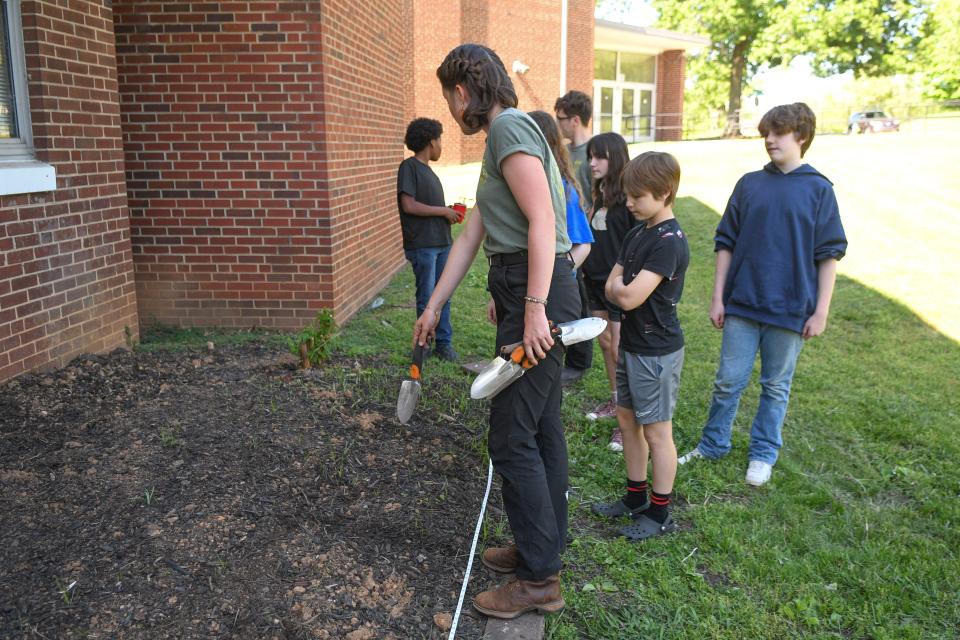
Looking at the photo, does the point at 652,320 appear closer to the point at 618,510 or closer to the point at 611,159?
the point at 618,510

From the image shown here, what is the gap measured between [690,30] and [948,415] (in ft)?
118

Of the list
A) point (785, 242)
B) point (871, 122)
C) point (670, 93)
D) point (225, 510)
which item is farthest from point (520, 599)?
point (871, 122)

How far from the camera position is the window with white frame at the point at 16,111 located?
454cm

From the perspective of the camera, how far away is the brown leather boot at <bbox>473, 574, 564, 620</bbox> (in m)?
2.89

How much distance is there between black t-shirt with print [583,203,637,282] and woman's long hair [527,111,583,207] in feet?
0.85

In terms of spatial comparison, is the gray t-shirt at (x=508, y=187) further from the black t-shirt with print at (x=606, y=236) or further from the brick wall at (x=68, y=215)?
the brick wall at (x=68, y=215)

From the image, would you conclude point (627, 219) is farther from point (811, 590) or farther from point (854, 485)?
point (811, 590)

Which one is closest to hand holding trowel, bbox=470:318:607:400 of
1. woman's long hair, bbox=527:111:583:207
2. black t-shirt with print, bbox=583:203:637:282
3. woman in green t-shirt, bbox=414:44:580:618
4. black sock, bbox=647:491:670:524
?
woman in green t-shirt, bbox=414:44:580:618

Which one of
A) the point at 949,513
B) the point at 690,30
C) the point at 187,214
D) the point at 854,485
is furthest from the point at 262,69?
the point at 690,30

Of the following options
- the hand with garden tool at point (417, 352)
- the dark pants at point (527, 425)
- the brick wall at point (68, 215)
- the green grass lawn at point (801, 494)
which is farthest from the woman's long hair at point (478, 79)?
the brick wall at point (68, 215)

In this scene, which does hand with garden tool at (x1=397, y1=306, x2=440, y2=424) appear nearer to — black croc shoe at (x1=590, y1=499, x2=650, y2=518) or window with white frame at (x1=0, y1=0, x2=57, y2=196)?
black croc shoe at (x1=590, y1=499, x2=650, y2=518)

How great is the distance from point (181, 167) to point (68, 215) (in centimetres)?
152

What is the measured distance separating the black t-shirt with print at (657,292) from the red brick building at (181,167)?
350 centimetres

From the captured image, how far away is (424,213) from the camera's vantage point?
592 centimetres
